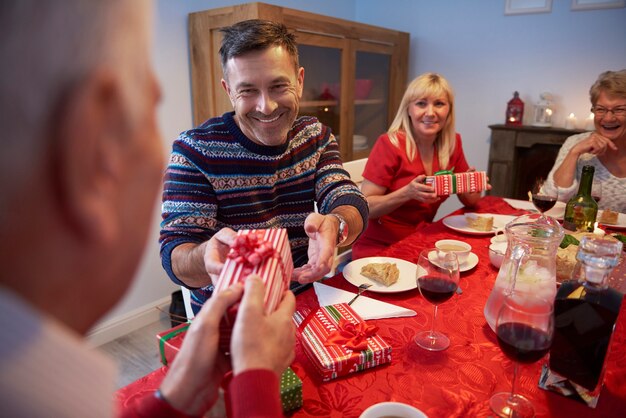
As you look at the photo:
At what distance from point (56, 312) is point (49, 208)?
10 cm

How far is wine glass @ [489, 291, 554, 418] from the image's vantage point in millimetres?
767

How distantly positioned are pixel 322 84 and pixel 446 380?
274 centimetres

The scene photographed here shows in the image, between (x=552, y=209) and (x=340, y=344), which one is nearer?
(x=340, y=344)

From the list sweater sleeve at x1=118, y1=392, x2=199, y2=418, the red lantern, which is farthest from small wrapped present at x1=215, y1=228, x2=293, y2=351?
the red lantern

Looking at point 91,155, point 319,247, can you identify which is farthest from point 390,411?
point 91,155

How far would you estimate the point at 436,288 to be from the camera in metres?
1.03

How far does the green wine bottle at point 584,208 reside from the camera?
66.8 inches

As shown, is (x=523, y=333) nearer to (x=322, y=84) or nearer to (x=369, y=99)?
(x=322, y=84)

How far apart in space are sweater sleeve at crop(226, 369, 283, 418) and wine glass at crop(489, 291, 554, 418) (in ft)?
1.53

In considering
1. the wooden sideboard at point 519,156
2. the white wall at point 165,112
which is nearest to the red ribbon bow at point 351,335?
the white wall at point 165,112

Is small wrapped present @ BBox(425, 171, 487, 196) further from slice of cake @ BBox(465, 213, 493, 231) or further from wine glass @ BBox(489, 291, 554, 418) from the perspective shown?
wine glass @ BBox(489, 291, 554, 418)

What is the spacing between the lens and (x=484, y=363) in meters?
0.95

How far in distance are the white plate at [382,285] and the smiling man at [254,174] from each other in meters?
0.10

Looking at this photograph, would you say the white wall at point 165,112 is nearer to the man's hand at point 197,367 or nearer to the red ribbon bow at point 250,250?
the red ribbon bow at point 250,250
